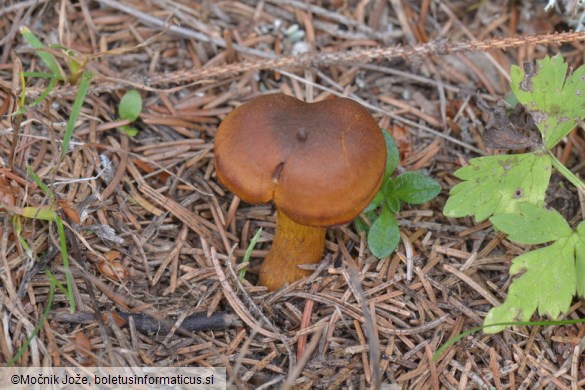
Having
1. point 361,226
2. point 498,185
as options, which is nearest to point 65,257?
point 361,226

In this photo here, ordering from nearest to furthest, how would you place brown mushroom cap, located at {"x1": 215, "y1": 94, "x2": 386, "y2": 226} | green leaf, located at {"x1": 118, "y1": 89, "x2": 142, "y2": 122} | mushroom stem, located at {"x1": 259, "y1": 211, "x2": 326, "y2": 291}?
brown mushroom cap, located at {"x1": 215, "y1": 94, "x2": 386, "y2": 226}, mushroom stem, located at {"x1": 259, "y1": 211, "x2": 326, "y2": 291}, green leaf, located at {"x1": 118, "y1": 89, "x2": 142, "y2": 122}

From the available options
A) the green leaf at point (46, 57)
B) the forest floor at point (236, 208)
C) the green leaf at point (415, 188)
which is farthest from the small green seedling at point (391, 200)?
the green leaf at point (46, 57)

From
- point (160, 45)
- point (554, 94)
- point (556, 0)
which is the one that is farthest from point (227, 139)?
point (556, 0)

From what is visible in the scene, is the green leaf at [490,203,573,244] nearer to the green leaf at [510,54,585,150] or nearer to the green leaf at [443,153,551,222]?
the green leaf at [443,153,551,222]

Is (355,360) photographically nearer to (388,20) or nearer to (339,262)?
(339,262)

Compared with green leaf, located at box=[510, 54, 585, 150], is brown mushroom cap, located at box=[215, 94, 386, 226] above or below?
below

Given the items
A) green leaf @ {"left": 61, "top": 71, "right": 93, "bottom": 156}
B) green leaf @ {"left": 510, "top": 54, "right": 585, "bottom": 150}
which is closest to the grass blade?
green leaf @ {"left": 61, "top": 71, "right": 93, "bottom": 156}

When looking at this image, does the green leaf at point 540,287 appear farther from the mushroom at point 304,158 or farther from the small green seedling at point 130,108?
the small green seedling at point 130,108

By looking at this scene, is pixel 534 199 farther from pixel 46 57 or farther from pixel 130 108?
pixel 46 57
